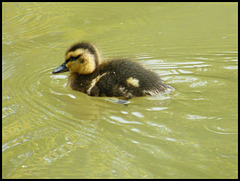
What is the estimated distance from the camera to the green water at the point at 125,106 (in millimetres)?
2797

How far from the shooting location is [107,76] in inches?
161

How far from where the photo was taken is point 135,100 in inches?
156

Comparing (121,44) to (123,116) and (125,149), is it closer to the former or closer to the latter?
(123,116)

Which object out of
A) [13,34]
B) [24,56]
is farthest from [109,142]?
[13,34]

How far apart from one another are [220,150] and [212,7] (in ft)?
15.5

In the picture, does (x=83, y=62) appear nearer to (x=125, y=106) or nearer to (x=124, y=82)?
(x=124, y=82)

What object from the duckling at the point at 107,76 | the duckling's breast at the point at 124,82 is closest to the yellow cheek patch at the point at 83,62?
the duckling at the point at 107,76

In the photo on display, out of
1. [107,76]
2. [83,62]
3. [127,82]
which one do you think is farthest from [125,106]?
[83,62]

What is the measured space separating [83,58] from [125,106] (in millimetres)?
851

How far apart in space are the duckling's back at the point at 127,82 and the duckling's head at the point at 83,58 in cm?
25

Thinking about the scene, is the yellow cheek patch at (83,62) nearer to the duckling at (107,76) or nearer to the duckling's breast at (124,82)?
the duckling at (107,76)

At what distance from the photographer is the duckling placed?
13.1 ft

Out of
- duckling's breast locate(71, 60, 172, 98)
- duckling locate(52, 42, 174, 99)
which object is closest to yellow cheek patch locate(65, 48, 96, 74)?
duckling locate(52, 42, 174, 99)

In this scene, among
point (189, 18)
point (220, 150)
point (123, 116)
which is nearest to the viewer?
point (220, 150)
